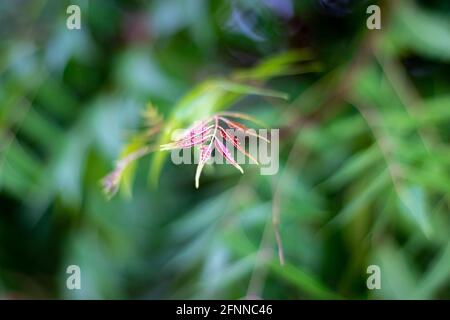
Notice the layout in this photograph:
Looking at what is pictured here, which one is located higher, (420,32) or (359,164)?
(420,32)

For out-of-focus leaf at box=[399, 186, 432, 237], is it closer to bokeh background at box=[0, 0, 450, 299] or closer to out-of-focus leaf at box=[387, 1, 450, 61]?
bokeh background at box=[0, 0, 450, 299]

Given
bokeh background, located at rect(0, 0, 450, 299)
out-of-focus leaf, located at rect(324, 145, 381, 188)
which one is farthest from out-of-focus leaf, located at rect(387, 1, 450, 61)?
out-of-focus leaf, located at rect(324, 145, 381, 188)

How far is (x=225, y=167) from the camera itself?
66cm

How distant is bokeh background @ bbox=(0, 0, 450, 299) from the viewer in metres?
0.55

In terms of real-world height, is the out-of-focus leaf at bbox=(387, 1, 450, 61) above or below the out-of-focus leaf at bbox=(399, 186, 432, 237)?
above

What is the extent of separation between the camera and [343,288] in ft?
2.01

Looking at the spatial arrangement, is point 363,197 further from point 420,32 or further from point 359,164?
point 420,32

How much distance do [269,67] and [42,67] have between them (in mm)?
259

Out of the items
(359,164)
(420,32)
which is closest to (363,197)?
(359,164)

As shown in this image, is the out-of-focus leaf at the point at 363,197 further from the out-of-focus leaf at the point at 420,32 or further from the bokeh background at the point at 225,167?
the out-of-focus leaf at the point at 420,32

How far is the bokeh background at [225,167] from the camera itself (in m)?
0.55

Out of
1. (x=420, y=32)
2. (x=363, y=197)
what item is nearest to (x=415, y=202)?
(x=363, y=197)

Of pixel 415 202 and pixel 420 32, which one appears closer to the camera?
pixel 415 202
